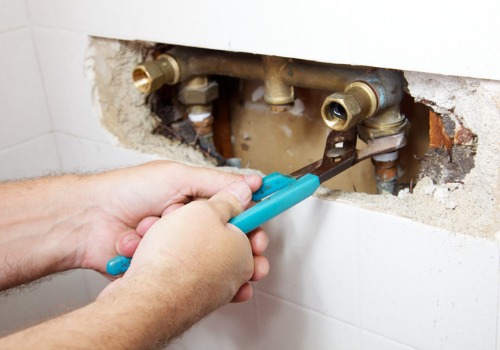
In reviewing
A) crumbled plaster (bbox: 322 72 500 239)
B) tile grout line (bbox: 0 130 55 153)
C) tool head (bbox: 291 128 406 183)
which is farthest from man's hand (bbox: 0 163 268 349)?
tile grout line (bbox: 0 130 55 153)

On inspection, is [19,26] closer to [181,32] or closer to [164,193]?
[181,32]

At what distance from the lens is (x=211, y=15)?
869mm

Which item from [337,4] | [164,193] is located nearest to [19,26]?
[164,193]

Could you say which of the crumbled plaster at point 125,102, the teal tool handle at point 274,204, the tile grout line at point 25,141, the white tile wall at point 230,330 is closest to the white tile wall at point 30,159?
the tile grout line at point 25,141

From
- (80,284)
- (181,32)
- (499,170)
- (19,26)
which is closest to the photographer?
(499,170)

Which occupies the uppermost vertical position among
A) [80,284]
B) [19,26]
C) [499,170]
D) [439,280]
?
[19,26]

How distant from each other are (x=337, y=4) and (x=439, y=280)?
1.15 feet

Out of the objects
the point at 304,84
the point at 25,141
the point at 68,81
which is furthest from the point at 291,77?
the point at 25,141

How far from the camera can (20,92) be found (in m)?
1.16

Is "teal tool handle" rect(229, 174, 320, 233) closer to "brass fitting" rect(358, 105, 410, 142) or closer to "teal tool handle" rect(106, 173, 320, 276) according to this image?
"teal tool handle" rect(106, 173, 320, 276)

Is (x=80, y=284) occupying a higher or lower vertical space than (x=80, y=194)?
lower

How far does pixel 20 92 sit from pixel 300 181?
650mm

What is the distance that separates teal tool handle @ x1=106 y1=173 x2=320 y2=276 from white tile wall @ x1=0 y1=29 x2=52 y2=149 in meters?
0.53

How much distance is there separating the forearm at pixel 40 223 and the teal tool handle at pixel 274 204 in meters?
0.29
